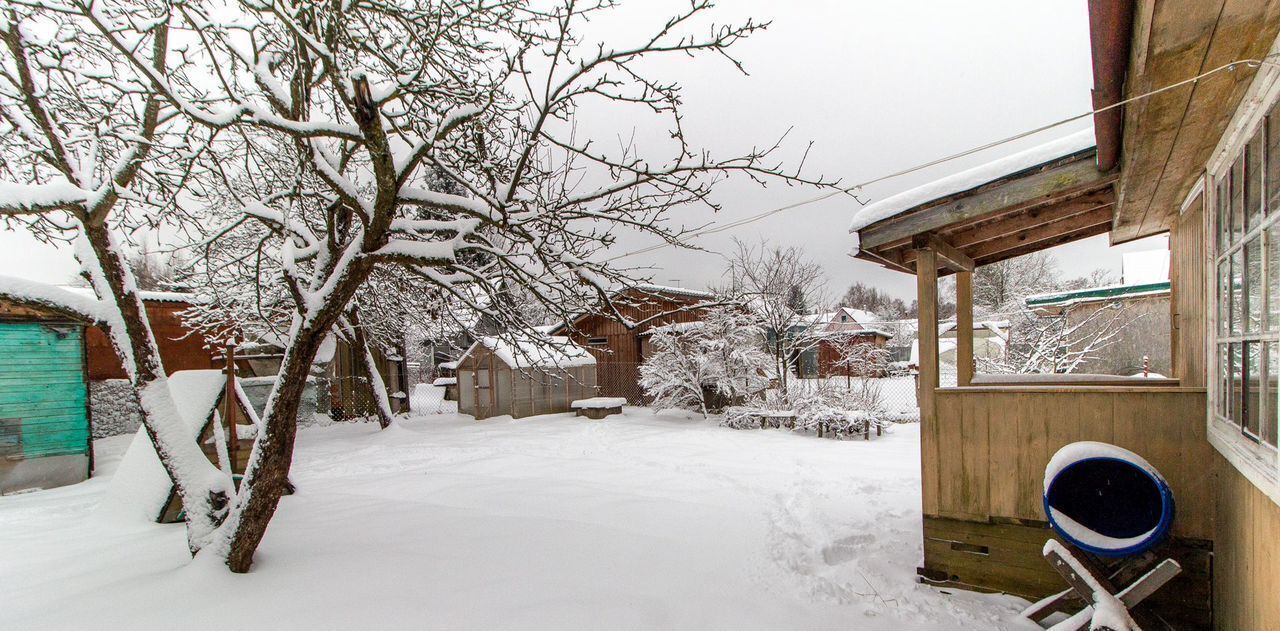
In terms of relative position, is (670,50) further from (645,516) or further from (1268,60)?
(645,516)

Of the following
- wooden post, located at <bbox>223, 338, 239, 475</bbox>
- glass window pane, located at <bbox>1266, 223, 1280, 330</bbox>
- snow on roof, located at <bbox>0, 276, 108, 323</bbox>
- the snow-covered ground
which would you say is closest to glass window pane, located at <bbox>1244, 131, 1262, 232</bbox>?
glass window pane, located at <bbox>1266, 223, 1280, 330</bbox>

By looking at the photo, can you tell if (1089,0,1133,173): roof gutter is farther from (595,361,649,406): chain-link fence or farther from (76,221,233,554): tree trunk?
(595,361,649,406): chain-link fence

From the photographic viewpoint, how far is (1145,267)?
12930 mm

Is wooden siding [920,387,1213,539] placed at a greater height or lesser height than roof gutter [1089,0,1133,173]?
lesser

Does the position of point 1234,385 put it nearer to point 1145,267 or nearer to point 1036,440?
point 1036,440

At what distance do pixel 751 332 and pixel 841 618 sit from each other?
349 inches

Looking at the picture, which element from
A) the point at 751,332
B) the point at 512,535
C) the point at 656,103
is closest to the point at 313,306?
the point at 512,535

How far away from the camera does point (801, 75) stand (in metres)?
5.29

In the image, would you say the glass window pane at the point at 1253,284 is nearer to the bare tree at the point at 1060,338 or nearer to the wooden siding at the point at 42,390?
the bare tree at the point at 1060,338

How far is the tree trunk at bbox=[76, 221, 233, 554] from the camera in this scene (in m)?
3.37

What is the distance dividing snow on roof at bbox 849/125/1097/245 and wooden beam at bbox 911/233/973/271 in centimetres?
29

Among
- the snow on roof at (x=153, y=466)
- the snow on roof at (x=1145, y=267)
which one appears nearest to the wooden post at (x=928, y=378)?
the snow on roof at (x=153, y=466)

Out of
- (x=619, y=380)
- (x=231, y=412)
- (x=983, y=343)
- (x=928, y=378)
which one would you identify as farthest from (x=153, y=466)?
(x=983, y=343)

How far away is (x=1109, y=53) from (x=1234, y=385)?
193cm
